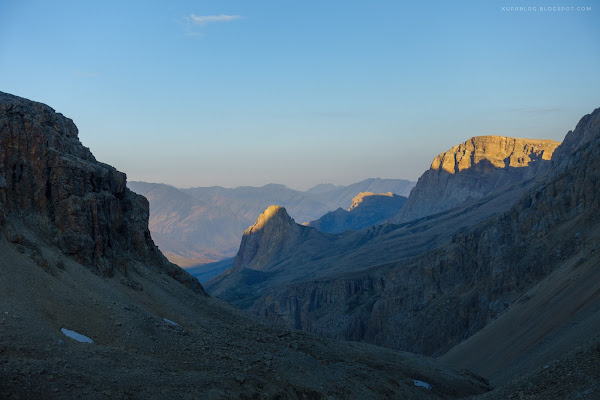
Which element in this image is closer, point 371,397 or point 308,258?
point 371,397

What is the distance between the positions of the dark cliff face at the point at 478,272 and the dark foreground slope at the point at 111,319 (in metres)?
32.6

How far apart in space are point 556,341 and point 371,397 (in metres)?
22.3

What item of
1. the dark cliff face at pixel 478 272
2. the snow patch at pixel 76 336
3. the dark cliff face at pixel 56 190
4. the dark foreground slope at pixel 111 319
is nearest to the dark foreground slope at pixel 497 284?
the dark cliff face at pixel 478 272

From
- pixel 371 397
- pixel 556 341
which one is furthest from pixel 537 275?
pixel 371 397

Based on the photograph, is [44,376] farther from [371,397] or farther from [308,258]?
[308,258]

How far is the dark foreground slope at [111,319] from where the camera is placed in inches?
1264

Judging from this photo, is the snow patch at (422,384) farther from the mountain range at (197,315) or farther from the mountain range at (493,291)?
the mountain range at (493,291)

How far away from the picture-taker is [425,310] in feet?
329

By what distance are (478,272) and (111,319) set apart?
69926 mm

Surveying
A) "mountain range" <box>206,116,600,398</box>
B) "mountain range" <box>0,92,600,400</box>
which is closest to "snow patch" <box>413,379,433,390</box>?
"mountain range" <box>0,92,600,400</box>

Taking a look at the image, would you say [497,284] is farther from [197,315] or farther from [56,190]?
[56,190]

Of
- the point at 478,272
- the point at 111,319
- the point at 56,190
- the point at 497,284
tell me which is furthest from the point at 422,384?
the point at 478,272

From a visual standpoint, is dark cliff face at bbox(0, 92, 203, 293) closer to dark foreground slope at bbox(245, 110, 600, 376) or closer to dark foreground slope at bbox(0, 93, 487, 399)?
dark foreground slope at bbox(0, 93, 487, 399)

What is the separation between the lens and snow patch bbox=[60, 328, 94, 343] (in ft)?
114
